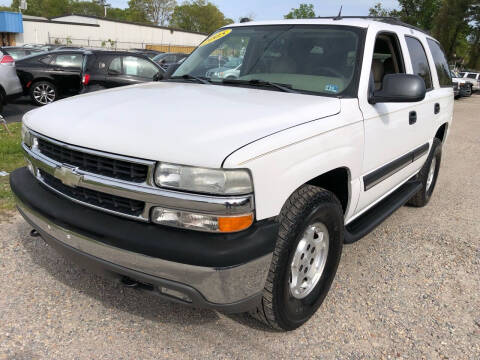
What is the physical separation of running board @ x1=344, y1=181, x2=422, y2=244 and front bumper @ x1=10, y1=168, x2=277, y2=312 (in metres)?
1.11

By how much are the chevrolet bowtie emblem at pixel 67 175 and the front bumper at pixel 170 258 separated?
132 mm

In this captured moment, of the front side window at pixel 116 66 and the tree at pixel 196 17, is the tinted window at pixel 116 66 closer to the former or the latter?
the front side window at pixel 116 66

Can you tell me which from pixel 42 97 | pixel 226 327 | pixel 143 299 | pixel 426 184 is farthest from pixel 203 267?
pixel 42 97

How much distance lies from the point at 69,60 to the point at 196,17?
292ft

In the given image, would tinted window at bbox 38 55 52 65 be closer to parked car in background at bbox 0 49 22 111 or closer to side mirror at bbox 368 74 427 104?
parked car in background at bbox 0 49 22 111

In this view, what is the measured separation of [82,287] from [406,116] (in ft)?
9.30

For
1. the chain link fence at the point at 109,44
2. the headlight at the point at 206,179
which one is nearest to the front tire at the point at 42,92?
the headlight at the point at 206,179

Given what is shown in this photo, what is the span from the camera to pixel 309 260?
269 centimetres

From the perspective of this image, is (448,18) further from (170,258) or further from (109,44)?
(170,258)

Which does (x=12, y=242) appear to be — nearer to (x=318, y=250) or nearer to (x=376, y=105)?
(x=318, y=250)

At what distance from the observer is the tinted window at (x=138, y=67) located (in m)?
10.1

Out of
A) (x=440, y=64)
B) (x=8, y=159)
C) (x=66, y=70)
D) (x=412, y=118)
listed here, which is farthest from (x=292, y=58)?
(x=66, y=70)

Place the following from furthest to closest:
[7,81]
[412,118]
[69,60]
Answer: [69,60], [7,81], [412,118]

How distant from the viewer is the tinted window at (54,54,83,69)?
37.4ft
